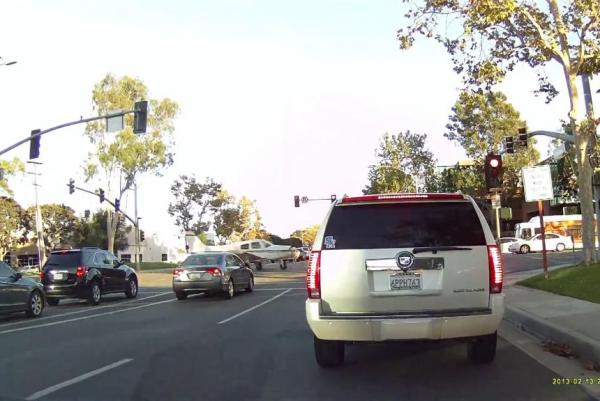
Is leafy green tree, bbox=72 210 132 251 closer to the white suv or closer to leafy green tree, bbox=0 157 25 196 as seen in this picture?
leafy green tree, bbox=0 157 25 196

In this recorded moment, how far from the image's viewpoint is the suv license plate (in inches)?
255

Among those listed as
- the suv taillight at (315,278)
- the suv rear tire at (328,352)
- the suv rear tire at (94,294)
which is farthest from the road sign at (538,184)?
the suv rear tire at (94,294)

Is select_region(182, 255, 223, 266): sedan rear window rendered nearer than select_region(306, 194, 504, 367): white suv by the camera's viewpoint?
No

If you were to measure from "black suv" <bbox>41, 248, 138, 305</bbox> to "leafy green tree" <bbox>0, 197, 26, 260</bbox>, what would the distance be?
49155 mm

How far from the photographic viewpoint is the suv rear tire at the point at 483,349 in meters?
7.10

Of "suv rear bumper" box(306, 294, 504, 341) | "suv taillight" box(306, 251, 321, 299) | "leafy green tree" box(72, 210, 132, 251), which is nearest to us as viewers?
"suv rear bumper" box(306, 294, 504, 341)

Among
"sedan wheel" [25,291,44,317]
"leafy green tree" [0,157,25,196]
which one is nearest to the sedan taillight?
"sedan wheel" [25,291,44,317]

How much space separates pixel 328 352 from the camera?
720 centimetres

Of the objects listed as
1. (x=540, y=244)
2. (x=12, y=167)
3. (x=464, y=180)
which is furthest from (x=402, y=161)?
(x=12, y=167)

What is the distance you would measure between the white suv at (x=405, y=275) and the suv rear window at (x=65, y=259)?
13.9 meters

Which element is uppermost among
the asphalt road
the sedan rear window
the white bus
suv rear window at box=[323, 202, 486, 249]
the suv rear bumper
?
the white bus

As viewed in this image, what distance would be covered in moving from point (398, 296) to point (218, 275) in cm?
1219

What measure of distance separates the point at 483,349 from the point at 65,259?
591 inches

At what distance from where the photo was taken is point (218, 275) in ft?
59.3
